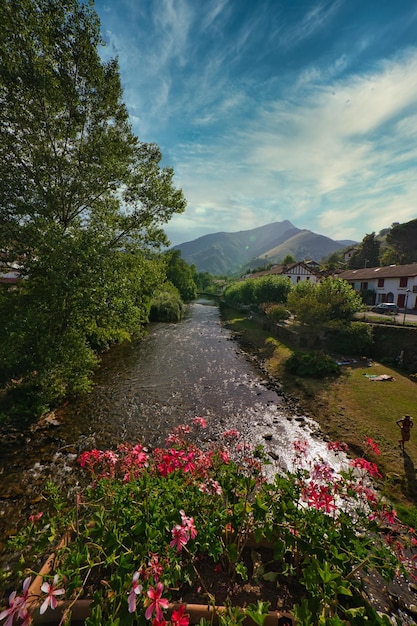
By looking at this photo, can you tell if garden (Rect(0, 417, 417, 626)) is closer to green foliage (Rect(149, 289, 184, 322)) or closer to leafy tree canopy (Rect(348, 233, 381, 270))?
green foliage (Rect(149, 289, 184, 322))

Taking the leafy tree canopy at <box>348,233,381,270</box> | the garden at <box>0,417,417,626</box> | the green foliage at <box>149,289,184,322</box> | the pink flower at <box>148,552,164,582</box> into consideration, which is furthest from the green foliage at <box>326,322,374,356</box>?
the leafy tree canopy at <box>348,233,381,270</box>

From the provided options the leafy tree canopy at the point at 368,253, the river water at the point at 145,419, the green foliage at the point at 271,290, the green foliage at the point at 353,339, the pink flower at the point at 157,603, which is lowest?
the river water at the point at 145,419

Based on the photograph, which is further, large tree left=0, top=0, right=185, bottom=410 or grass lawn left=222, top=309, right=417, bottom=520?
large tree left=0, top=0, right=185, bottom=410

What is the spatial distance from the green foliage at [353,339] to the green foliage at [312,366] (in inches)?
141

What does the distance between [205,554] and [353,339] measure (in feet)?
67.7

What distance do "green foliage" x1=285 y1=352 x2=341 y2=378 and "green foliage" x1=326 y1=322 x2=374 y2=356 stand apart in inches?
141

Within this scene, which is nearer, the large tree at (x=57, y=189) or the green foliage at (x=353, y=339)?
the large tree at (x=57, y=189)

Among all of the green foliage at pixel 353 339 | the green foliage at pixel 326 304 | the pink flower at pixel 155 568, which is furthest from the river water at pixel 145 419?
the green foliage at pixel 353 339

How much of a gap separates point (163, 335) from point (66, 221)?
18.5m

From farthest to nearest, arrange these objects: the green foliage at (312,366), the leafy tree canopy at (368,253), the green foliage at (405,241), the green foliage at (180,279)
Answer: the leafy tree canopy at (368,253) < the green foliage at (180,279) < the green foliage at (405,241) < the green foliage at (312,366)

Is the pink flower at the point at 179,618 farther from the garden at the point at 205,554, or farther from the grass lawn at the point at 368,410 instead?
the grass lawn at the point at 368,410

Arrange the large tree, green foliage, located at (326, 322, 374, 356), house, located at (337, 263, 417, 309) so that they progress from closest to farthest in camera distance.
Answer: the large tree
green foliage, located at (326, 322, 374, 356)
house, located at (337, 263, 417, 309)

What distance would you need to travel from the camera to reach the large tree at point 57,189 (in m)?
9.67

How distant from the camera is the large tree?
967 centimetres
